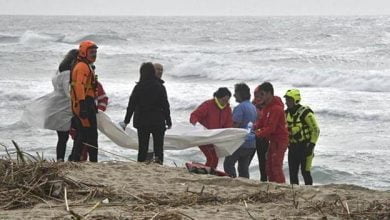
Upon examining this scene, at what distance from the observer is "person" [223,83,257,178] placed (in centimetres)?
920

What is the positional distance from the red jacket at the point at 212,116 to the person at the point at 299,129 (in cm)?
97

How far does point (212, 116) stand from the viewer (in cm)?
954

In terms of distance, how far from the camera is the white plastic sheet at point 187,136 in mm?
9164

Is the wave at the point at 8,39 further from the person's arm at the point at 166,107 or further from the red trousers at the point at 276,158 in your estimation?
the red trousers at the point at 276,158

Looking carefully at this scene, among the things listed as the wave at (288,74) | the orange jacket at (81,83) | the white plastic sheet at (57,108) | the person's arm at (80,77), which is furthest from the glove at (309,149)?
the wave at (288,74)

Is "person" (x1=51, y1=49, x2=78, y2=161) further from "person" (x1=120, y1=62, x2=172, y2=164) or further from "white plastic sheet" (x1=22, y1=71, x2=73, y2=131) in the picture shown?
"person" (x1=120, y1=62, x2=172, y2=164)

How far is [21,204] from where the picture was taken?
593 cm

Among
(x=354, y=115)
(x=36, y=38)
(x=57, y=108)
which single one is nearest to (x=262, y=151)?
(x=57, y=108)

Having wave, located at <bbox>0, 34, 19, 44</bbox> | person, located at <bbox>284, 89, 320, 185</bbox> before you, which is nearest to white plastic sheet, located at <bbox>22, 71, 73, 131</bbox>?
person, located at <bbox>284, 89, 320, 185</bbox>

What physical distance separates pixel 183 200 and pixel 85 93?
2.61 meters

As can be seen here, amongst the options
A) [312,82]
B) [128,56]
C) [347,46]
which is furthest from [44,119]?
[347,46]

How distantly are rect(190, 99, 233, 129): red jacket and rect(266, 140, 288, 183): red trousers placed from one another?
83 centimetres

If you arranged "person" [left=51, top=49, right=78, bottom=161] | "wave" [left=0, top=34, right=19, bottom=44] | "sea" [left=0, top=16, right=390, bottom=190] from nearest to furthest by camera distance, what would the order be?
1. "person" [left=51, top=49, right=78, bottom=161]
2. "sea" [left=0, top=16, right=390, bottom=190]
3. "wave" [left=0, top=34, right=19, bottom=44]

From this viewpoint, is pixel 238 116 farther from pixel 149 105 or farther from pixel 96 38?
pixel 96 38
